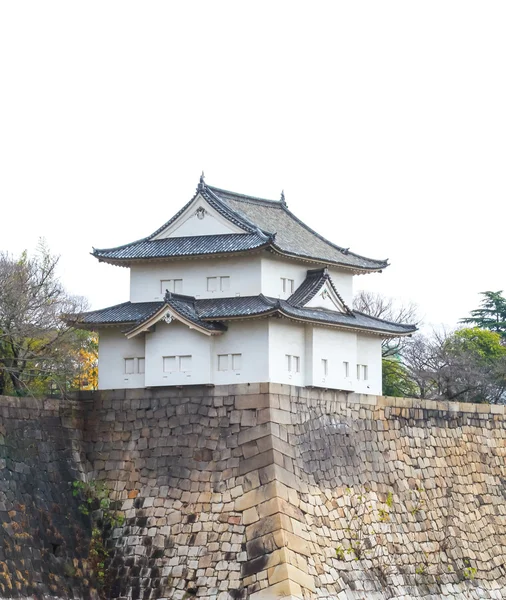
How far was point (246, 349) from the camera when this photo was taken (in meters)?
29.1

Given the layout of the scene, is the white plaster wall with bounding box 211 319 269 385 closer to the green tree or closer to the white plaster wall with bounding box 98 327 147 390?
the white plaster wall with bounding box 98 327 147 390

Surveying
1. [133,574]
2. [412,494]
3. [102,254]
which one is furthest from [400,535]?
[102,254]

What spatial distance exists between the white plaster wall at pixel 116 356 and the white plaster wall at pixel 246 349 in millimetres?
1924

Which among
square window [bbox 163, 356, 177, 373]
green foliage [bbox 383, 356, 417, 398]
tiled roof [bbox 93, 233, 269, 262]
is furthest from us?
green foliage [bbox 383, 356, 417, 398]

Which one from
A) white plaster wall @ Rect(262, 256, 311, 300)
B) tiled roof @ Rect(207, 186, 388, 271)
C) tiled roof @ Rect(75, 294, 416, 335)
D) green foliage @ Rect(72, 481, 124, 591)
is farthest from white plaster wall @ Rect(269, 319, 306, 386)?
green foliage @ Rect(72, 481, 124, 591)

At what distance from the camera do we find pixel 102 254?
31016 mm

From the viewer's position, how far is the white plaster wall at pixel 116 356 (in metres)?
30.3

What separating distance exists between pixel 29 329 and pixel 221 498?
6.23 metres

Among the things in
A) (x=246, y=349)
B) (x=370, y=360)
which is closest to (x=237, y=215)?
(x=246, y=349)

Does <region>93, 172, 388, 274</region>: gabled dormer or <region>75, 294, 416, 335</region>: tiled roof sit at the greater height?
<region>93, 172, 388, 274</region>: gabled dormer

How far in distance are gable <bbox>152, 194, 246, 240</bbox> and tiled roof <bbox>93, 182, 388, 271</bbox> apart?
93 millimetres

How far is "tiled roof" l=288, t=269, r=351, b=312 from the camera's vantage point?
30.2 metres

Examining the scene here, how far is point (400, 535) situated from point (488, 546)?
14.5 ft

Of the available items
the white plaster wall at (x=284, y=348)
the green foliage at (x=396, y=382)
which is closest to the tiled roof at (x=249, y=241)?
the white plaster wall at (x=284, y=348)
